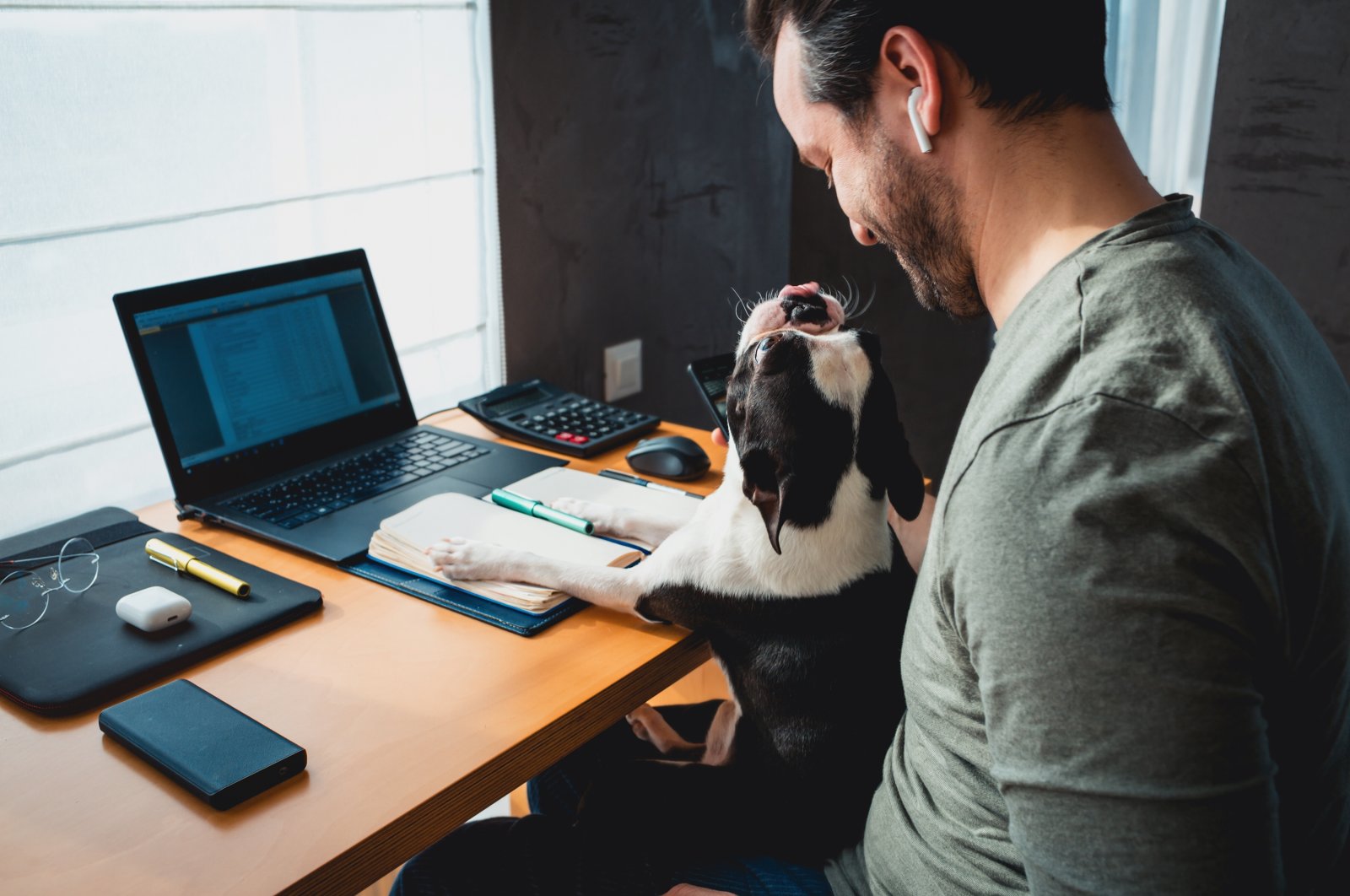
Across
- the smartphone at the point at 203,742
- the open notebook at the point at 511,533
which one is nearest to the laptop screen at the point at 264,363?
the open notebook at the point at 511,533

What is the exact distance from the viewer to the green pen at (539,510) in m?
1.35

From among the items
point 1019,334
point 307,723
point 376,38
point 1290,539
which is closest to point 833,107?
point 1019,334

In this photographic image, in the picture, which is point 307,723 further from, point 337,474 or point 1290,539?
point 1290,539

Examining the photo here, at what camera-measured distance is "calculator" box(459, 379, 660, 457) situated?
168 centimetres

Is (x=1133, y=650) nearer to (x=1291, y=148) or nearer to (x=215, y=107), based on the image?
(x=215, y=107)

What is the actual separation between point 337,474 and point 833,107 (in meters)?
0.89

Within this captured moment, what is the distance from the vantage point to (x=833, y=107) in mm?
982

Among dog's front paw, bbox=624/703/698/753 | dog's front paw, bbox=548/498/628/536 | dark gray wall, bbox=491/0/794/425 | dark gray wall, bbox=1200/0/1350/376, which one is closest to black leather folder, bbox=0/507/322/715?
dog's front paw, bbox=548/498/628/536

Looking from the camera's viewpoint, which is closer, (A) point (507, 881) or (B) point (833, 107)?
(B) point (833, 107)

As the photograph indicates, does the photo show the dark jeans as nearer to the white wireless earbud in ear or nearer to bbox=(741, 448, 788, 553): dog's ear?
bbox=(741, 448, 788, 553): dog's ear

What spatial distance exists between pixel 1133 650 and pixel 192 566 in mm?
1015

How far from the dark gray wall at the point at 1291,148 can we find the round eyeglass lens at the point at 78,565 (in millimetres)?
2057

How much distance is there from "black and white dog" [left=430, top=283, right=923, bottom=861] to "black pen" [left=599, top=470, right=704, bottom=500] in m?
0.26

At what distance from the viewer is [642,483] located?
1.53m
